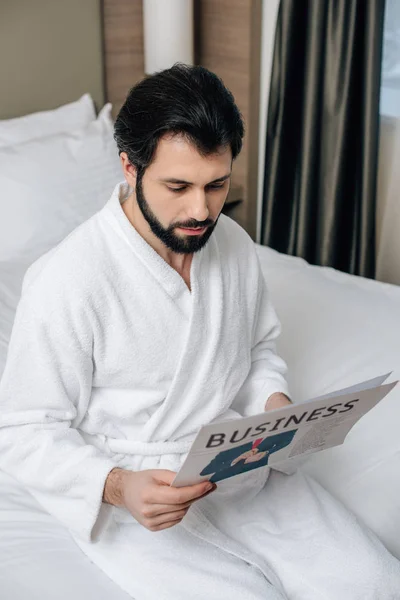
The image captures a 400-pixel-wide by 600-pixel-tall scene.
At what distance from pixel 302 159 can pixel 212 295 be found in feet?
4.44

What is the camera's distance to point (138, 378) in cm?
141

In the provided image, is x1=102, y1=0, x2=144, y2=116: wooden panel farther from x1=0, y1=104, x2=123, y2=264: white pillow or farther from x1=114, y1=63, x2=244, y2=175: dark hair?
x1=114, y1=63, x2=244, y2=175: dark hair

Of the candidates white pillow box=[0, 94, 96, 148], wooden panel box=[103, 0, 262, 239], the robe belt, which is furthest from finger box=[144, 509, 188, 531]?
wooden panel box=[103, 0, 262, 239]

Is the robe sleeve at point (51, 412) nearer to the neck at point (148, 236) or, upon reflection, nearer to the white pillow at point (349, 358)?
the neck at point (148, 236)

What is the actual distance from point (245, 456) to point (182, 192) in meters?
0.44

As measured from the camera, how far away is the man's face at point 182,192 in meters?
1.30

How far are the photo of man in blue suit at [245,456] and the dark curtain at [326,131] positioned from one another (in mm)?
1539

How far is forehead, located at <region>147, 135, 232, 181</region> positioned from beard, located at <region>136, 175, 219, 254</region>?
2.7 inches

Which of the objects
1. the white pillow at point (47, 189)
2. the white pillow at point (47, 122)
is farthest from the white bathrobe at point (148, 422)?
the white pillow at point (47, 122)

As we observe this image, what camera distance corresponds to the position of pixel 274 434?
120 cm

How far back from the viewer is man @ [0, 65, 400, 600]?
1.29m

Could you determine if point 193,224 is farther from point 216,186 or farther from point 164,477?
point 164,477

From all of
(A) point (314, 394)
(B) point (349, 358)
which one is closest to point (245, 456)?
(A) point (314, 394)

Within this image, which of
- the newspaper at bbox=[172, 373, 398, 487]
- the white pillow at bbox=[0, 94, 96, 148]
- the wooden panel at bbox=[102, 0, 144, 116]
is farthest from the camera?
the wooden panel at bbox=[102, 0, 144, 116]
